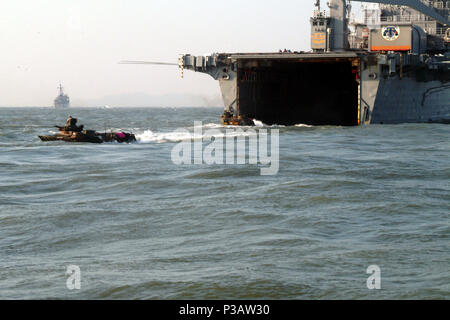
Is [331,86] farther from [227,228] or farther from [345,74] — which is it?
[227,228]

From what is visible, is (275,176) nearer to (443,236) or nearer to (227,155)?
(227,155)

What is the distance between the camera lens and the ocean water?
1105 cm

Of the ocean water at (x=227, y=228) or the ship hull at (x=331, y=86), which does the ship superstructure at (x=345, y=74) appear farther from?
the ocean water at (x=227, y=228)

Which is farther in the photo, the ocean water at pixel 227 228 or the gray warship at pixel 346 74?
the gray warship at pixel 346 74

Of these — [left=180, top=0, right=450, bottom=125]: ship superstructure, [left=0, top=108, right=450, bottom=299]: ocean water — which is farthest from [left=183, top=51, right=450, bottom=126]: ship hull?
[left=0, top=108, right=450, bottom=299]: ocean water

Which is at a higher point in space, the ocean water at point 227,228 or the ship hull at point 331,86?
the ship hull at point 331,86

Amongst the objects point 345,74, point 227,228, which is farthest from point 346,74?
point 227,228

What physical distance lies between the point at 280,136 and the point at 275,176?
1793 cm

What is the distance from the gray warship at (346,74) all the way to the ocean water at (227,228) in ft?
57.1

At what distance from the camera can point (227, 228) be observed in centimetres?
1540

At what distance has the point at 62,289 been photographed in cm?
1090

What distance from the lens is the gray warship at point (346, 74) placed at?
150ft

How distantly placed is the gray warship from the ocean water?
685 inches

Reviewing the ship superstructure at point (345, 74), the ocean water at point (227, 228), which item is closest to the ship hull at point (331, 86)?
the ship superstructure at point (345, 74)
